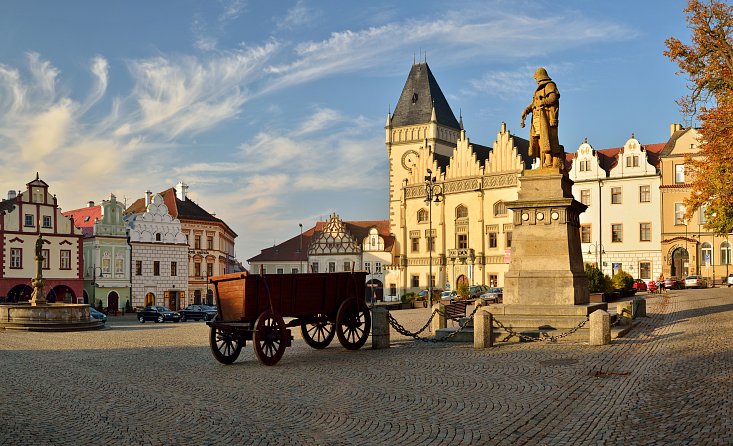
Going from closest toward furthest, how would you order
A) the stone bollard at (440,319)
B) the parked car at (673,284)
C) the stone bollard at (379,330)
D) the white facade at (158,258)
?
the stone bollard at (379,330), the stone bollard at (440,319), the parked car at (673,284), the white facade at (158,258)

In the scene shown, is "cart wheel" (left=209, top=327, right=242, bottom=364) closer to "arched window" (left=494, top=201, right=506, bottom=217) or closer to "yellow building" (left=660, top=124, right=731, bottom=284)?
"yellow building" (left=660, top=124, right=731, bottom=284)

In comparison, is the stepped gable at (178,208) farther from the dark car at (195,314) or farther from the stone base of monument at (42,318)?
the stone base of monument at (42,318)

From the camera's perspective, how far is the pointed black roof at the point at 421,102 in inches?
3418

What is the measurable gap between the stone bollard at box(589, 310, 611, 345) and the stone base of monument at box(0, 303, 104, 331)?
2098cm

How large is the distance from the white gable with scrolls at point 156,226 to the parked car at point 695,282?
41591 millimetres

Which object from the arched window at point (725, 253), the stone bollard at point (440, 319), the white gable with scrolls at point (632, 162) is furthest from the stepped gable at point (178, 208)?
the stone bollard at point (440, 319)

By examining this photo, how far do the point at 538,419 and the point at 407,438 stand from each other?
6.16 ft

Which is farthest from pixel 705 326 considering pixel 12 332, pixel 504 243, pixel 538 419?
pixel 504 243

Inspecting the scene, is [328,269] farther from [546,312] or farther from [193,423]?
[193,423]

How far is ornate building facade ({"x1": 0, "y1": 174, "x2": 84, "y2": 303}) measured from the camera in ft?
178

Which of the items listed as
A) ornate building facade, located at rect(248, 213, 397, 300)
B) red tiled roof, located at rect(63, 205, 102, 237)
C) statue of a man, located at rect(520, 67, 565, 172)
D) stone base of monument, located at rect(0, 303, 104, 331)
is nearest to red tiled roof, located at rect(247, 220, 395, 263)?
ornate building facade, located at rect(248, 213, 397, 300)

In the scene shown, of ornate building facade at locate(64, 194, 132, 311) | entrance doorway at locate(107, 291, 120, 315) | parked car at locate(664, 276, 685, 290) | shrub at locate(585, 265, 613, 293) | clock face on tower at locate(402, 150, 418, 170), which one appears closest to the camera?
shrub at locate(585, 265, 613, 293)

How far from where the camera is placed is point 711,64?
2627 cm

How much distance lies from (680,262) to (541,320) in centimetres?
4737
